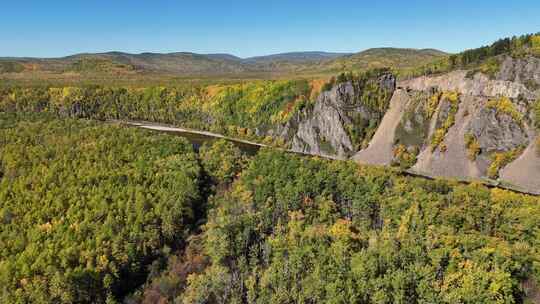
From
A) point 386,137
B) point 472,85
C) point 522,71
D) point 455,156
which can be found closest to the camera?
point 522,71

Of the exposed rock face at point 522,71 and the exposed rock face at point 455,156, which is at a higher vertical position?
the exposed rock face at point 522,71

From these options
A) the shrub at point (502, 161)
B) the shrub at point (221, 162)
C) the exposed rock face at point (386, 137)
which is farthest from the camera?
the exposed rock face at point (386, 137)

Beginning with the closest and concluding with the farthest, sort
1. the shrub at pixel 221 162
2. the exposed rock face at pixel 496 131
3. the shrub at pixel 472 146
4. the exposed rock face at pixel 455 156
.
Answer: the shrub at pixel 221 162 → the exposed rock face at pixel 496 131 → the exposed rock face at pixel 455 156 → the shrub at pixel 472 146

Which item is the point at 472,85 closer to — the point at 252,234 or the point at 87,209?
the point at 252,234

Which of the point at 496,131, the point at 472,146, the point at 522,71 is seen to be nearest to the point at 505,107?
the point at 496,131

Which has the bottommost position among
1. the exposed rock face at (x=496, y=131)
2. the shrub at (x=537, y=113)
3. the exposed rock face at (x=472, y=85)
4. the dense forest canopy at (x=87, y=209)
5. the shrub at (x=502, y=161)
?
the dense forest canopy at (x=87, y=209)

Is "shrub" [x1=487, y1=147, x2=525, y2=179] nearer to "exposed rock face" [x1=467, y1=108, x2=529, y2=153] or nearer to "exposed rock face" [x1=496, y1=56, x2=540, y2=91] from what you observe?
"exposed rock face" [x1=467, y1=108, x2=529, y2=153]

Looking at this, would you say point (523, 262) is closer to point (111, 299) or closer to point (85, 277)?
point (111, 299)

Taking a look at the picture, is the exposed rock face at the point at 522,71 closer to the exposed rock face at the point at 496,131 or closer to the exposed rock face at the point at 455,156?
the exposed rock face at the point at 455,156

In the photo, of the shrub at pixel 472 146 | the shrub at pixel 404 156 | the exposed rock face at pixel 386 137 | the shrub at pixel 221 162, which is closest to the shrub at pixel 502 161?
the shrub at pixel 472 146
